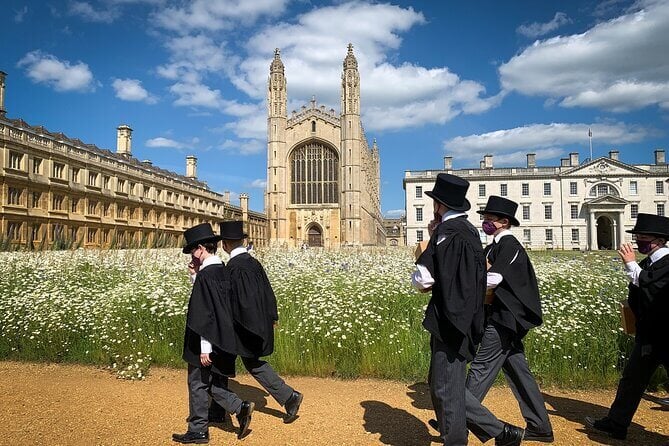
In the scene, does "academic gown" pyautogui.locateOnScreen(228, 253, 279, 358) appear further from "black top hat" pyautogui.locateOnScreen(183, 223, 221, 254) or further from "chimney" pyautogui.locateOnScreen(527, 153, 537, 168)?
"chimney" pyautogui.locateOnScreen(527, 153, 537, 168)

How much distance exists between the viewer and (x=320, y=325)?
6.75m

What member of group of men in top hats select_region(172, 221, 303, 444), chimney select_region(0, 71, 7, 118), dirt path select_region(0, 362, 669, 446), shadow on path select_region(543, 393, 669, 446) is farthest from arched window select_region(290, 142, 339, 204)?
group of men in top hats select_region(172, 221, 303, 444)

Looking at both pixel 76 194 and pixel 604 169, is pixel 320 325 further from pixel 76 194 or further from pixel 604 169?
pixel 604 169

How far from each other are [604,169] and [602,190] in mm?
2629

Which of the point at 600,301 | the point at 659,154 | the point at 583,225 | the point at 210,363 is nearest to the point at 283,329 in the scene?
the point at 210,363

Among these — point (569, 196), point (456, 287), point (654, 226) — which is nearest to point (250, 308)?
point (456, 287)

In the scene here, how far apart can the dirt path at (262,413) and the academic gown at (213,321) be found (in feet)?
2.52

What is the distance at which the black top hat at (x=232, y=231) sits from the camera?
15.3 feet

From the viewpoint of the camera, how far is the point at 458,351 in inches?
134

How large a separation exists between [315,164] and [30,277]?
159 feet

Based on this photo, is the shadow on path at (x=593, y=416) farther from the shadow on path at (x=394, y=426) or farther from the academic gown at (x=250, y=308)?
the academic gown at (x=250, y=308)

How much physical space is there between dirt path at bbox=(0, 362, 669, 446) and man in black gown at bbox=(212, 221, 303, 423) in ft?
1.18

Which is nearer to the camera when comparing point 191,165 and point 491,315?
point 491,315

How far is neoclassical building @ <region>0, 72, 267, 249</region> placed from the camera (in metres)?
28.7
